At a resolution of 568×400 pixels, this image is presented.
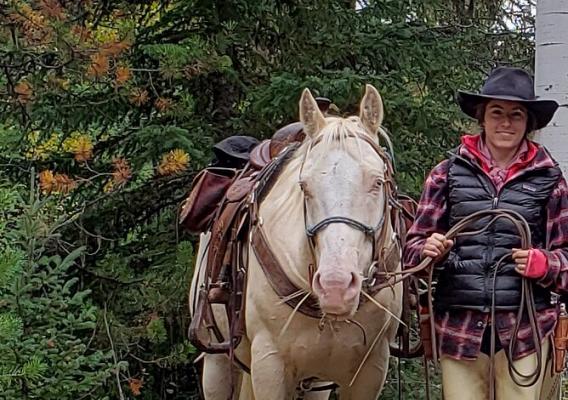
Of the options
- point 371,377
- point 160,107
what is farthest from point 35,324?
point 160,107

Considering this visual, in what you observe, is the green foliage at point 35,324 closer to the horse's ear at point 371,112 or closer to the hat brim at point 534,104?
the horse's ear at point 371,112

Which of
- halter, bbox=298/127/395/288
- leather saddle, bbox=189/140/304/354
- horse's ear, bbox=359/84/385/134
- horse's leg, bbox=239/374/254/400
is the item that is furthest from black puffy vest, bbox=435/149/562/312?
horse's leg, bbox=239/374/254/400

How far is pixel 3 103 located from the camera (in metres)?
6.11

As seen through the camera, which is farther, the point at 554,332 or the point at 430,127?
the point at 430,127

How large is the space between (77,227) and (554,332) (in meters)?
4.13

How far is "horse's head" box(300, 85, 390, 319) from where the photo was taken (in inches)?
115

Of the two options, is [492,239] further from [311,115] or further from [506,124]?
[311,115]

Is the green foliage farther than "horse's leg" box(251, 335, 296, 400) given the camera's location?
Yes

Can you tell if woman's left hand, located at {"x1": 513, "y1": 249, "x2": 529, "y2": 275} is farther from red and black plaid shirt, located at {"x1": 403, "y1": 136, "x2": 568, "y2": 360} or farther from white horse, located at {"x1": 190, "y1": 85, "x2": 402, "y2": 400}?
white horse, located at {"x1": 190, "y1": 85, "x2": 402, "y2": 400}

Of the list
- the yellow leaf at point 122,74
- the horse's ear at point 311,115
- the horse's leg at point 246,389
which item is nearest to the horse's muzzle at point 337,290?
the horse's ear at point 311,115

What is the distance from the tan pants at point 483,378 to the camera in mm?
3160

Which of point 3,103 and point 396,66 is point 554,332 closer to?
point 396,66

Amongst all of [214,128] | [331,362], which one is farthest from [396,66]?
[331,362]

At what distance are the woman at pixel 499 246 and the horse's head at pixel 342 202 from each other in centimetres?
29
